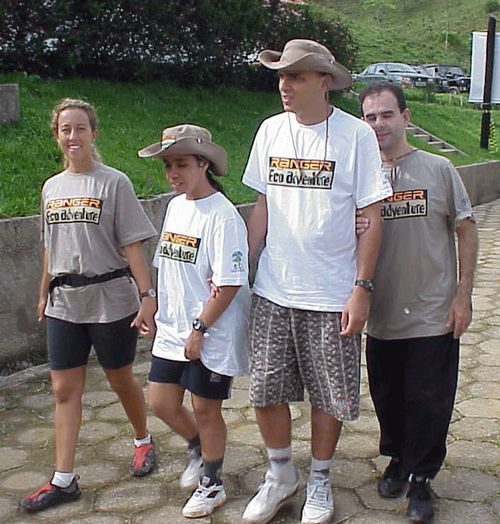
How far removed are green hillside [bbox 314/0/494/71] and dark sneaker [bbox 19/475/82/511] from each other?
121 feet

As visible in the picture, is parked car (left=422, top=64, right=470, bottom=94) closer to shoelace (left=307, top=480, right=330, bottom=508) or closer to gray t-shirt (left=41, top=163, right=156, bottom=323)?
gray t-shirt (left=41, top=163, right=156, bottom=323)

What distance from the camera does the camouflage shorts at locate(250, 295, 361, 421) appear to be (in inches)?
126

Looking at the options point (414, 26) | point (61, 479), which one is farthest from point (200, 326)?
point (414, 26)

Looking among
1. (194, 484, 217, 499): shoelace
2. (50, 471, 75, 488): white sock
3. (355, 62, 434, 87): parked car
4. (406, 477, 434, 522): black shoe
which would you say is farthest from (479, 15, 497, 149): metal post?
(355, 62, 434, 87): parked car

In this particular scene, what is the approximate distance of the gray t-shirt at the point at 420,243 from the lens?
3.32m

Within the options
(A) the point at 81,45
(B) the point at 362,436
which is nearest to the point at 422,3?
(A) the point at 81,45

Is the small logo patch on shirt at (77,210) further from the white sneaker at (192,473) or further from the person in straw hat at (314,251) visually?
the white sneaker at (192,473)

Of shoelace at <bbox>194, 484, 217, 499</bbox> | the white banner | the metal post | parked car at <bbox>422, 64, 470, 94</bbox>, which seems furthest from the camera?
parked car at <bbox>422, 64, 470, 94</bbox>

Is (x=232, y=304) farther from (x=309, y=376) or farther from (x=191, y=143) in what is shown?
(x=191, y=143)

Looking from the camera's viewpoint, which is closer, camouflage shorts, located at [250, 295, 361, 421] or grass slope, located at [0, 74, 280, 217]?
camouflage shorts, located at [250, 295, 361, 421]

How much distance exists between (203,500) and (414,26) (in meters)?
53.8

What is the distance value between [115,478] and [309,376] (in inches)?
47.1

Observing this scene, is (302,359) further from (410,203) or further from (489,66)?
(489,66)

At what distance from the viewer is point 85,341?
370 centimetres
